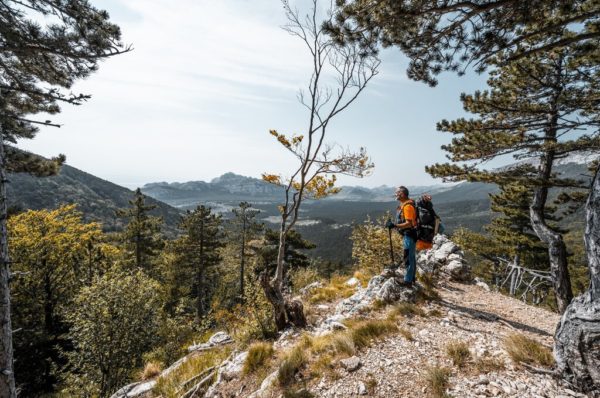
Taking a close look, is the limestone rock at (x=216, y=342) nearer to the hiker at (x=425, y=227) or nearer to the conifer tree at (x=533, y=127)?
the hiker at (x=425, y=227)

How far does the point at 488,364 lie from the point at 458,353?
41 centimetres

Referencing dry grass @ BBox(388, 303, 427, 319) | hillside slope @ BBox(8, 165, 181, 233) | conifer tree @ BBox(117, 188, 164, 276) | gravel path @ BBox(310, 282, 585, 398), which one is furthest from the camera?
hillside slope @ BBox(8, 165, 181, 233)

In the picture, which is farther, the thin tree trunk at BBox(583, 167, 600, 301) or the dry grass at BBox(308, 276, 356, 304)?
the dry grass at BBox(308, 276, 356, 304)

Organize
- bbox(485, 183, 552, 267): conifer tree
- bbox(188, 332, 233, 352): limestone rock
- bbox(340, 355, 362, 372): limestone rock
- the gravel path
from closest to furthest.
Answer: the gravel path → bbox(340, 355, 362, 372): limestone rock → bbox(188, 332, 233, 352): limestone rock → bbox(485, 183, 552, 267): conifer tree

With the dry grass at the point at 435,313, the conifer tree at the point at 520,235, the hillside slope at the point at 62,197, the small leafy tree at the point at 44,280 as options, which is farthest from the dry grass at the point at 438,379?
the hillside slope at the point at 62,197

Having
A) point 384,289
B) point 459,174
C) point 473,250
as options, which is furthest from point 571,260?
point 384,289

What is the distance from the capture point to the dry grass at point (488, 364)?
13.5 ft

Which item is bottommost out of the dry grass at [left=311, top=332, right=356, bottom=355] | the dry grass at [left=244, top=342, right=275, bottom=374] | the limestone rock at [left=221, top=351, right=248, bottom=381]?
the limestone rock at [left=221, top=351, right=248, bottom=381]

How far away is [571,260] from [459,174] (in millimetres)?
20581

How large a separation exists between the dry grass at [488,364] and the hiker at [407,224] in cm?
303

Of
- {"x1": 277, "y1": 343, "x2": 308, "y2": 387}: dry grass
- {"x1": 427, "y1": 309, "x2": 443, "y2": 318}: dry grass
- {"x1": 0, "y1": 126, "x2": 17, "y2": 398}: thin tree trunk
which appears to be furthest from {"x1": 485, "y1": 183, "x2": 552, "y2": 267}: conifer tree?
{"x1": 0, "y1": 126, "x2": 17, "y2": 398}: thin tree trunk

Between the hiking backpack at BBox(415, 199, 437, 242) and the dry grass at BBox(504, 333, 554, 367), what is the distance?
293cm

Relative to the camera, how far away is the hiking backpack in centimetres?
727

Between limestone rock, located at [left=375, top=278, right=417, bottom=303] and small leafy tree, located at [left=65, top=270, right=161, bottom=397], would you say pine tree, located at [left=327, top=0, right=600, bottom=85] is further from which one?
small leafy tree, located at [left=65, top=270, right=161, bottom=397]
